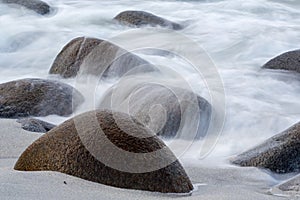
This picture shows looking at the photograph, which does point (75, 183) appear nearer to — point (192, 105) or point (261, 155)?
point (261, 155)

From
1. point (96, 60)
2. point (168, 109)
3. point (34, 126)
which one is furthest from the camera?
point (96, 60)

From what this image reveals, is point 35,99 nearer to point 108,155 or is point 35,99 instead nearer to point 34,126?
point 34,126

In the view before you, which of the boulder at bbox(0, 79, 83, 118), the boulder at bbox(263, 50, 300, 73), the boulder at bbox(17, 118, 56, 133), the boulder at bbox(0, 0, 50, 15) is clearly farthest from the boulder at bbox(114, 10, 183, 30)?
the boulder at bbox(17, 118, 56, 133)

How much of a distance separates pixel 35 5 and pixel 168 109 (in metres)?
6.12

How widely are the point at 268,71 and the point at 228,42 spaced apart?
84.5 inches

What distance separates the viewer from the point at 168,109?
16.3ft

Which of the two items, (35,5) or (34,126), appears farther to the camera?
(35,5)

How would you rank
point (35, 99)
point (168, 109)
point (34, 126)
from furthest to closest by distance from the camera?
1. point (35, 99)
2. point (168, 109)
3. point (34, 126)

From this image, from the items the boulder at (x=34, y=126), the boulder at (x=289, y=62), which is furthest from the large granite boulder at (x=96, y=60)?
the boulder at (x=34, y=126)

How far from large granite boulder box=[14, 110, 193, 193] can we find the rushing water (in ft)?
4.47

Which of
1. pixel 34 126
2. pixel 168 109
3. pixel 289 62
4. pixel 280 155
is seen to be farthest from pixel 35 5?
pixel 280 155

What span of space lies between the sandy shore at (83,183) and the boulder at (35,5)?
599 cm

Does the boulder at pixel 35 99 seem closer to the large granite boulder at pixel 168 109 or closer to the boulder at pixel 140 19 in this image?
the large granite boulder at pixel 168 109

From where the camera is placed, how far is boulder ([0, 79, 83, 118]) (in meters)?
5.06
